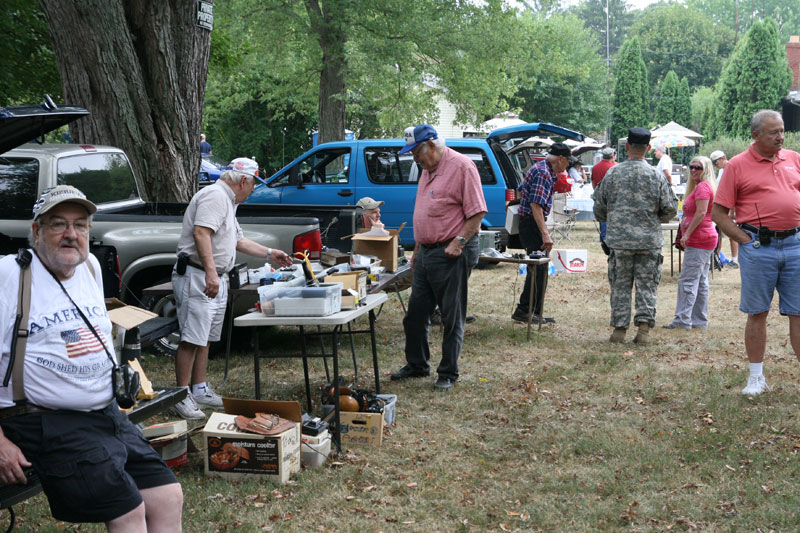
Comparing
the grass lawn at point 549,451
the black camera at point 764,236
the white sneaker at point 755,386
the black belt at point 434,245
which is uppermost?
the black camera at point 764,236

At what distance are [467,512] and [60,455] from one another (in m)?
2.10

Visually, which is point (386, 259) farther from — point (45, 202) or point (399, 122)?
point (399, 122)

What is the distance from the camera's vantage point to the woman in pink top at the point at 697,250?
27.7ft

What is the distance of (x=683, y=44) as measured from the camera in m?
77.2

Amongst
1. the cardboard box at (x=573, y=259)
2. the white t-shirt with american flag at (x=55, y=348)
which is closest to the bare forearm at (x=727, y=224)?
the white t-shirt with american flag at (x=55, y=348)

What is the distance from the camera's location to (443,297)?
6.33 m

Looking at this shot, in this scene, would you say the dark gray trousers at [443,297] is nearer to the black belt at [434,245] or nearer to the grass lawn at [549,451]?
the black belt at [434,245]

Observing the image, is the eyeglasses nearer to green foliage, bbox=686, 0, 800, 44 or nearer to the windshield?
the windshield

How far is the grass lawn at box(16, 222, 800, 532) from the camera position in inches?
162

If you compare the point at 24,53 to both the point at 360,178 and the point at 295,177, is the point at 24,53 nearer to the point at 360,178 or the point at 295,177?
the point at 295,177

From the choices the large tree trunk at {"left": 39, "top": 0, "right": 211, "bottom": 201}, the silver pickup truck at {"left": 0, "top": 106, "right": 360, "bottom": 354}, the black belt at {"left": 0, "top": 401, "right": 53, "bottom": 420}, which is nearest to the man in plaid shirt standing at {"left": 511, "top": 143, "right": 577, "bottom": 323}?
the silver pickup truck at {"left": 0, "top": 106, "right": 360, "bottom": 354}

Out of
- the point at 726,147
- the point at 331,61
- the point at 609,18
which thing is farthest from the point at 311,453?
the point at 609,18

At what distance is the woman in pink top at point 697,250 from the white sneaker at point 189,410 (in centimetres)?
530

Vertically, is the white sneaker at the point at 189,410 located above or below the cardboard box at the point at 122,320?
below
